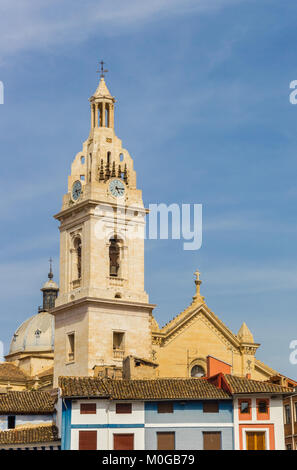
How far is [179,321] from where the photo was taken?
97062 mm

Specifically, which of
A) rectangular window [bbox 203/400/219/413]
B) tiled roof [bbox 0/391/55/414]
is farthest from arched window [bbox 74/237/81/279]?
rectangular window [bbox 203/400/219/413]

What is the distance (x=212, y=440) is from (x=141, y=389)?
5334 millimetres

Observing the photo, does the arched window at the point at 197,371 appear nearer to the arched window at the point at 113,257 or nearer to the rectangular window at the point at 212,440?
the arched window at the point at 113,257

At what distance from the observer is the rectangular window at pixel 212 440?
235 feet

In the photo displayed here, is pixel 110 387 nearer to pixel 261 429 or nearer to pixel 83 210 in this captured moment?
pixel 261 429

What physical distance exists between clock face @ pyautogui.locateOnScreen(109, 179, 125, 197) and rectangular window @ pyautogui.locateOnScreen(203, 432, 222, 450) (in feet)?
94.9

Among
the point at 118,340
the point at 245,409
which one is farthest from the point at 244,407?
the point at 118,340

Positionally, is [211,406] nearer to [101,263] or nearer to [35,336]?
[101,263]

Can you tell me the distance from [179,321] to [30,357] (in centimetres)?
3877

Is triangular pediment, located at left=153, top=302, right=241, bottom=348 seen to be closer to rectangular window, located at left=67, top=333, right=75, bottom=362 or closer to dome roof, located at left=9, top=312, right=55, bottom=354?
rectangular window, located at left=67, top=333, right=75, bottom=362

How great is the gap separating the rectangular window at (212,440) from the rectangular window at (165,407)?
247cm

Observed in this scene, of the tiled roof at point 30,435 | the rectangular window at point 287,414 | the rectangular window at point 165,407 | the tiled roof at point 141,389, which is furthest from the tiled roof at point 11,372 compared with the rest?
the rectangular window at point 165,407

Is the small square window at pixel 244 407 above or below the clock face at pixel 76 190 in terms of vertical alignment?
below
